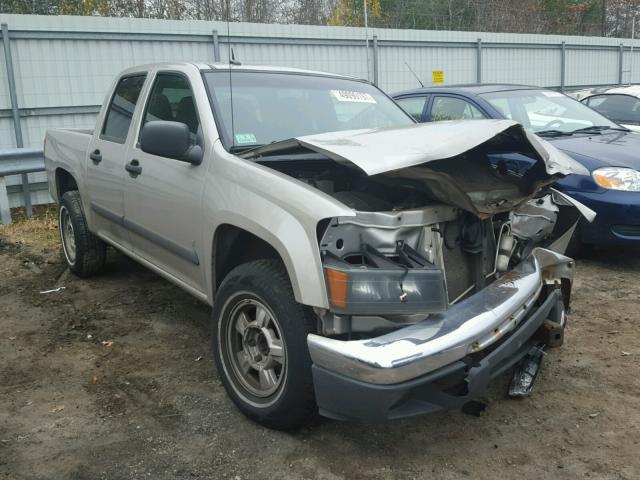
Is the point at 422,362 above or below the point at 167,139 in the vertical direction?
below

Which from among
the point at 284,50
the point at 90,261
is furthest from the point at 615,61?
the point at 90,261

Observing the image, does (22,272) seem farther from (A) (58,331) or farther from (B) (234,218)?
(B) (234,218)

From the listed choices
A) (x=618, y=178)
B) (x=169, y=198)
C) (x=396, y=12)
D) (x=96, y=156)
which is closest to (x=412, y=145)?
(x=169, y=198)

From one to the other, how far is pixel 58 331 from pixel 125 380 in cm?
109

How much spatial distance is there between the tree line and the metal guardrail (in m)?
5.13

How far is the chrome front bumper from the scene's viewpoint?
7.91 ft

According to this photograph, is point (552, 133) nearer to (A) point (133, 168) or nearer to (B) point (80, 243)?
(A) point (133, 168)

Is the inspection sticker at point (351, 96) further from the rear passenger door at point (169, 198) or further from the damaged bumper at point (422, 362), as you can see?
the damaged bumper at point (422, 362)

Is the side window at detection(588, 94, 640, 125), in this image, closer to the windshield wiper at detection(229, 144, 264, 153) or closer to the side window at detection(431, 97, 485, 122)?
the side window at detection(431, 97, 485, 122)

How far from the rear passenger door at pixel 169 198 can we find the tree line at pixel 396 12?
7975 mm

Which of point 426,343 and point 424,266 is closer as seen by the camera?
point 426,343

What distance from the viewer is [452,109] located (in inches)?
262

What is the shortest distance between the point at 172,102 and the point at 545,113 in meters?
4.28

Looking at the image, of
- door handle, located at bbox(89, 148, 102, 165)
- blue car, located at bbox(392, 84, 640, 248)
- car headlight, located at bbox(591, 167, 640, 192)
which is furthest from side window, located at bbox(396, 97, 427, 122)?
door handle, located at bbox(89, 148, 102, 165)
